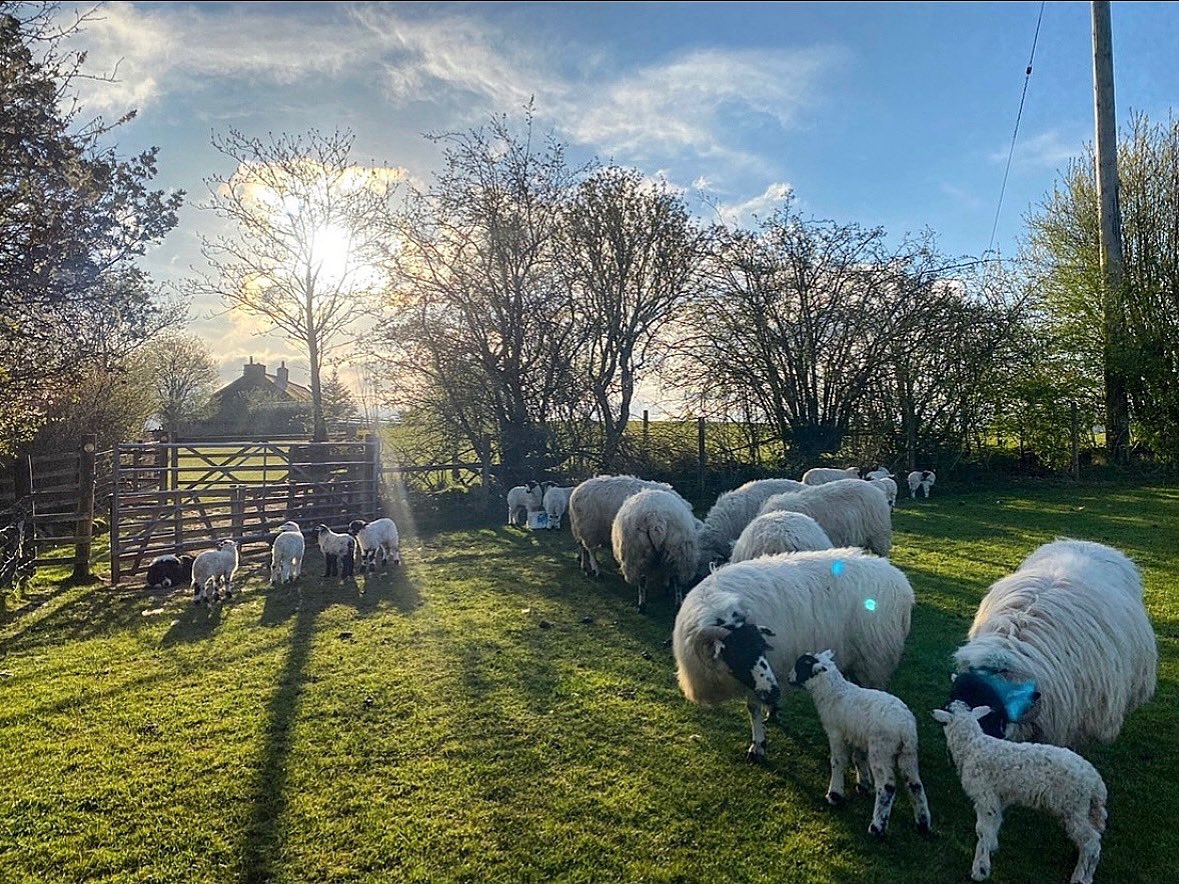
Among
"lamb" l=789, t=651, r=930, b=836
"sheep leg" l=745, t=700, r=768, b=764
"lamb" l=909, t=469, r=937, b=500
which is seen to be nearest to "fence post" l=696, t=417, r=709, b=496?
"lamb" l=909, t=469, r=937, b=500

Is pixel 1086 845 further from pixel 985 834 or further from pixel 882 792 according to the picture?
pixel 882 792

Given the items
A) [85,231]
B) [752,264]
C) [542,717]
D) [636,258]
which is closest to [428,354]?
[636,258]

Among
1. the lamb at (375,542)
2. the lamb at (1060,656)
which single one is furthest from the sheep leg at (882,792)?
the lamb at (375,542)

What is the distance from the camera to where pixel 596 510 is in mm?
10250

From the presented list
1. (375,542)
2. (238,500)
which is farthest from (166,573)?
(375,542)

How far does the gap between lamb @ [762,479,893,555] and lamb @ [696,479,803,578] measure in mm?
808

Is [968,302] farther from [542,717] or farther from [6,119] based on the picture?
[6,119]

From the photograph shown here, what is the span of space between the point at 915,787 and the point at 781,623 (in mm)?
1274

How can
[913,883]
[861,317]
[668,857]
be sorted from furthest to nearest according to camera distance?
[861,317] < [668,857] < [913,883]

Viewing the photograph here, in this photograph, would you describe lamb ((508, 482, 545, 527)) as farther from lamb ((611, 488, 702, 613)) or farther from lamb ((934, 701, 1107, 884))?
lamb ((934, 701, 1107, 884))

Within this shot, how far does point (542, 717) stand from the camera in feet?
16.9

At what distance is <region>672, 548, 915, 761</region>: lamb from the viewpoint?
448 cm

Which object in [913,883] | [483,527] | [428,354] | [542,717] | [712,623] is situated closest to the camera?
[913,883]

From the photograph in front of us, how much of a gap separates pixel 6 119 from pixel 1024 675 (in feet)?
25.6
